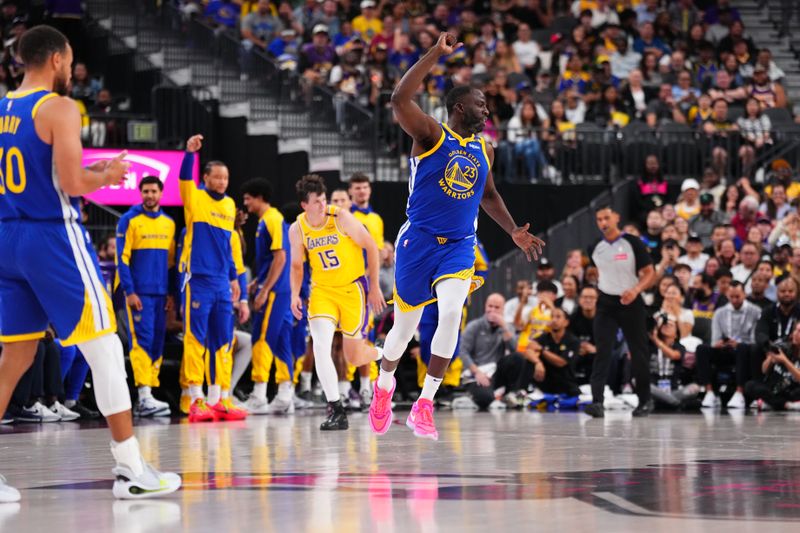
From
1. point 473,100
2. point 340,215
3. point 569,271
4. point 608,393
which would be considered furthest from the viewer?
point 569,271

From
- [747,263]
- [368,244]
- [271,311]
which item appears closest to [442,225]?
[368,244]

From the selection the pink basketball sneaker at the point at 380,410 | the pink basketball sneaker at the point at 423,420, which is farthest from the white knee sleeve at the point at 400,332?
the pink basketball sneaker at the point at 423,420

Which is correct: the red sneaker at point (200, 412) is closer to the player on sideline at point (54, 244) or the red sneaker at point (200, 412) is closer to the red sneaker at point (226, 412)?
the red sneaker at point (226, 412)

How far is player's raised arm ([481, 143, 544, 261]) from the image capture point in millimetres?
8625

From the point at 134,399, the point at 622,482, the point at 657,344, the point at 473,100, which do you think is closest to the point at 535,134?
the point at 657,344

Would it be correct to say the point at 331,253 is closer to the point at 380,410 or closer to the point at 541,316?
the point at 380,410

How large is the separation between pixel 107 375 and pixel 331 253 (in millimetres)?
5288

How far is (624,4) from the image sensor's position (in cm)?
2473

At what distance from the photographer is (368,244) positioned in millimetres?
11070

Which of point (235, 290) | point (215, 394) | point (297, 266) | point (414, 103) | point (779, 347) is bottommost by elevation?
point (215, 394)

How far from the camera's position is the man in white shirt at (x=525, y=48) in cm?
2282

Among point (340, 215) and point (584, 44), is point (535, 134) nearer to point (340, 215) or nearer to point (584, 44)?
point (584, 44)

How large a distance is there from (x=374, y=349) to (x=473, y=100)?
364 centimetres

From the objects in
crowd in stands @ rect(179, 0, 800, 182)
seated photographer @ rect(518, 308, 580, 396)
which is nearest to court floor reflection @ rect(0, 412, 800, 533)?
seated photographer @ rect(518, 308, 580, 396)
